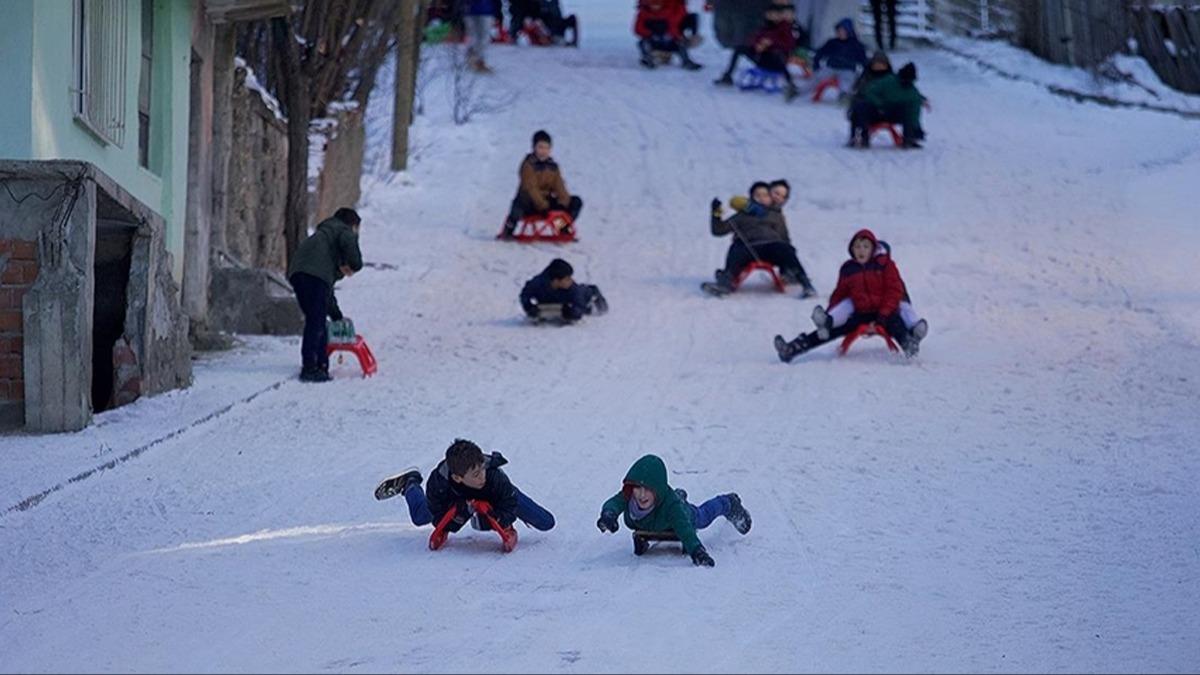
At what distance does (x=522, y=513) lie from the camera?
8102 mm

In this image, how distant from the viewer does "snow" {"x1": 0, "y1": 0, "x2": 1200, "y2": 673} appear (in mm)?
6668

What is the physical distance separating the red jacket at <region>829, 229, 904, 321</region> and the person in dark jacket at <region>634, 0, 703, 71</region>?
17.5 meters

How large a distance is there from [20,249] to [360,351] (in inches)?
131

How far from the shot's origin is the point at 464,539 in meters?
8.31

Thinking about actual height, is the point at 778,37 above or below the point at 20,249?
above

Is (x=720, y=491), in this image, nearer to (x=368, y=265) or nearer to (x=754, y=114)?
(x=368, y=265)

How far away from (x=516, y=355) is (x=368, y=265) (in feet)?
14.6

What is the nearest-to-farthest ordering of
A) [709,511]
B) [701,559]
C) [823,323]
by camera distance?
[701,559] → [709,511] → [823,323]

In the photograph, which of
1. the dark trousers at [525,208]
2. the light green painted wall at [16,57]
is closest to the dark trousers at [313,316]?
the light green painted wall at [16,57]

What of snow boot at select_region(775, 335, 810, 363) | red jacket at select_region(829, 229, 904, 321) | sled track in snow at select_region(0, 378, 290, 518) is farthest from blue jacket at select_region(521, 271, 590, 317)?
sled track in snow at select_region(0, 378, 290, 518)

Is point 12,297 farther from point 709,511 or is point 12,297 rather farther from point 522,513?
point 709,511

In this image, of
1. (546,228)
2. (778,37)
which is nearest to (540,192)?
(546,228)

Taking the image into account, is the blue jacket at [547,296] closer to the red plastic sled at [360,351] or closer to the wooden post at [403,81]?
the red plastic sled at [360,351]

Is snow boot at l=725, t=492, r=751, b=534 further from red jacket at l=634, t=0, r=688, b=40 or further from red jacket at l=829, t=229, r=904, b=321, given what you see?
red jacket at l=634, t=0, r=688, b=40
